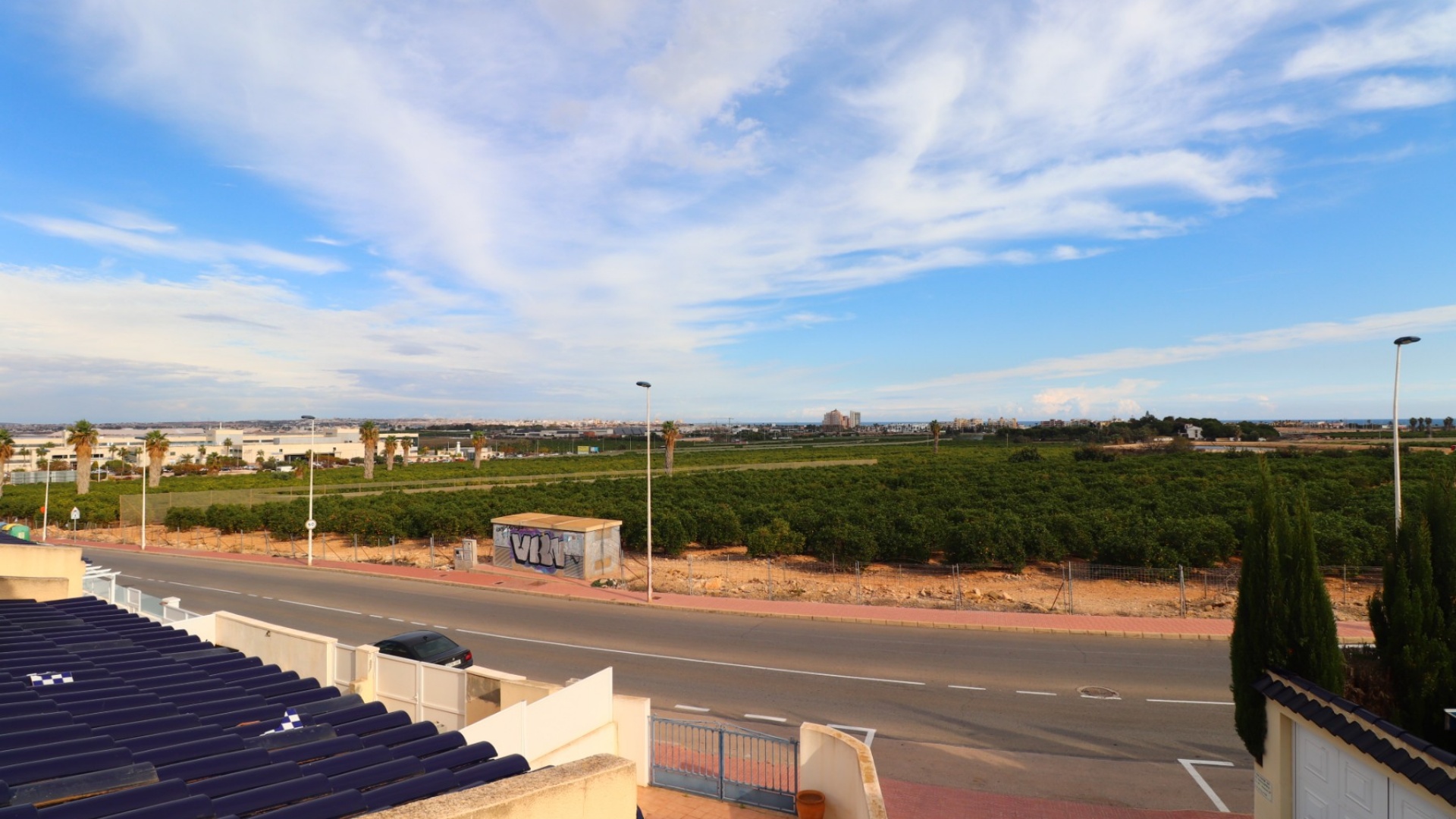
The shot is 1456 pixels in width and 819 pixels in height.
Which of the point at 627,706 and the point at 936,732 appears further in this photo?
the point at 936,732

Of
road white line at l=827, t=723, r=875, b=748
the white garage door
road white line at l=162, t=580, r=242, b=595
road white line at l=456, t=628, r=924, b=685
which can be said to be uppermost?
the white garage door

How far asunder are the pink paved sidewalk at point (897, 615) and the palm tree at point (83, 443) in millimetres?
49268

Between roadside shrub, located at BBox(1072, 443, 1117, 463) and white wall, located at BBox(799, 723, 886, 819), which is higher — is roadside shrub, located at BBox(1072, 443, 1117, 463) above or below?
above

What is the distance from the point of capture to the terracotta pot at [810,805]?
9.73 m

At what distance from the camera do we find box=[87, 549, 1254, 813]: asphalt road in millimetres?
11656

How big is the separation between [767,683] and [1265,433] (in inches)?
6895

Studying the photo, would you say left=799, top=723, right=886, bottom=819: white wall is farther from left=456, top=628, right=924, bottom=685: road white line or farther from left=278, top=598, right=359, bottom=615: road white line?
left=278, top=598, right=359, bottom=615: road white line

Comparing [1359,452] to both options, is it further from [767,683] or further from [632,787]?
[632,787]

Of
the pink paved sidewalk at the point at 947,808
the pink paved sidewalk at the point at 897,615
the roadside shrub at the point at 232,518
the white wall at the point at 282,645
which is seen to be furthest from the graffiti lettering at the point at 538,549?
the roadside shrub at the point at 232,518

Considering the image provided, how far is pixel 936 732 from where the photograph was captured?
1315cm

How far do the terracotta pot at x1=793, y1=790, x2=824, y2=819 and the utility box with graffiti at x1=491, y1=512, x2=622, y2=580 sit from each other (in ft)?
67.5

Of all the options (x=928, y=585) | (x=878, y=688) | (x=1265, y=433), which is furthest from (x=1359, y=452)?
(x=878, y=688)

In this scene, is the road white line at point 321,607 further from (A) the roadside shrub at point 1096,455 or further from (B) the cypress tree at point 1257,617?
(A) the roadside shrub at point 1096,455

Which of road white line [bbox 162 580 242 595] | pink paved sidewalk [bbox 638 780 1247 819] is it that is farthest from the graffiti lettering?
pink paved sidewalk [bbox 638 780 1247 819]
